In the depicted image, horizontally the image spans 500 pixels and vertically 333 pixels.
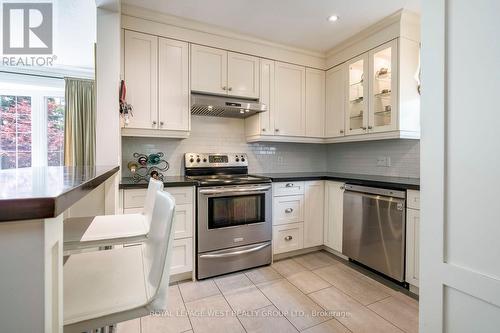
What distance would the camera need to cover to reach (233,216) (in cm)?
239

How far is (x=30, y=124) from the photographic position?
12.2 feet

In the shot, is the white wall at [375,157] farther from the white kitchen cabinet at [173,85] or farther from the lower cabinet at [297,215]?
the white kitchen cabinet at [173,85]

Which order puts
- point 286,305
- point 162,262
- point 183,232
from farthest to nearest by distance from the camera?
point 183,232
point 286,305
point 162,262

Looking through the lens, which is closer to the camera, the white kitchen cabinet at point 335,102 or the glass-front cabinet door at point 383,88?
the glass-front cabinet door at point 383,88

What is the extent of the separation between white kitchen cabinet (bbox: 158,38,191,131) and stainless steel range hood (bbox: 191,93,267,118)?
129 mm

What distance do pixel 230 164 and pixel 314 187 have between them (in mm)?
1026

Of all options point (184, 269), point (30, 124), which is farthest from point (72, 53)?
point (184, 269)

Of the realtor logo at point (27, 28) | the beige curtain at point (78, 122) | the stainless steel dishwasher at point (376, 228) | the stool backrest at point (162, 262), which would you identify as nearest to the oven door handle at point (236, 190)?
the stainless steel dishwasher at point (376, 228)

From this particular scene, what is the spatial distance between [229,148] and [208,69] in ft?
3.08

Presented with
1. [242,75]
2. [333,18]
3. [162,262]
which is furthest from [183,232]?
[333,18]

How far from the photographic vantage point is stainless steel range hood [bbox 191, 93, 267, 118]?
8.03 feet

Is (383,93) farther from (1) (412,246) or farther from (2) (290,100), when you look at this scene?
(1) (412,246)

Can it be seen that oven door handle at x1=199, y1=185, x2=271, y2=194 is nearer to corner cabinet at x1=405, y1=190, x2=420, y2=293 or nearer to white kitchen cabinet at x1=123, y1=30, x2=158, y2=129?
white kitchen cabinet at x1=123, y1=30, x2=158, y2=129

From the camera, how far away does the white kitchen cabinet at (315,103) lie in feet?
10.3
